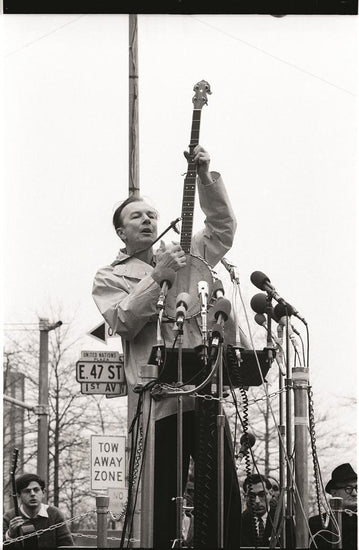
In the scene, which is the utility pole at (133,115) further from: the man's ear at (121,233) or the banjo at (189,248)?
the banjo at (189,248)

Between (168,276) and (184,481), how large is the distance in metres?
1.13

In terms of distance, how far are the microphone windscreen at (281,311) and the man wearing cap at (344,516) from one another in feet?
3.99

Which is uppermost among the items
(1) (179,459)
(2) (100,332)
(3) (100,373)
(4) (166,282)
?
(2) (100,332)

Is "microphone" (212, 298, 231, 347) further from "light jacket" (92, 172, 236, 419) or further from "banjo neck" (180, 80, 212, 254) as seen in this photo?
"banjo neck" (180, 80, 212, 254)

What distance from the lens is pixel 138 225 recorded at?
255 inches

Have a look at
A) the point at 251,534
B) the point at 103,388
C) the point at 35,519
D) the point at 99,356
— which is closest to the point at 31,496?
the point at 35,519

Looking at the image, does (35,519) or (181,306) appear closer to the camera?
(181,306)

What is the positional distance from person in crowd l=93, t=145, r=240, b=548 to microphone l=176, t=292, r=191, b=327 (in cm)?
20

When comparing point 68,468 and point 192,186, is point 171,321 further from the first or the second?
point 68,468

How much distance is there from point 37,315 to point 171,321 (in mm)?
13471

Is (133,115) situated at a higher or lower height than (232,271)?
higher

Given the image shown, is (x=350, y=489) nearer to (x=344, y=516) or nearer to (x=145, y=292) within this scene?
(x=344, y=516)

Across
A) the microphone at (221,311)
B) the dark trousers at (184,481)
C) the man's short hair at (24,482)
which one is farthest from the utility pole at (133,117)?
the microphone at (221,311)

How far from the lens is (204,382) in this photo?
521 centimetres
